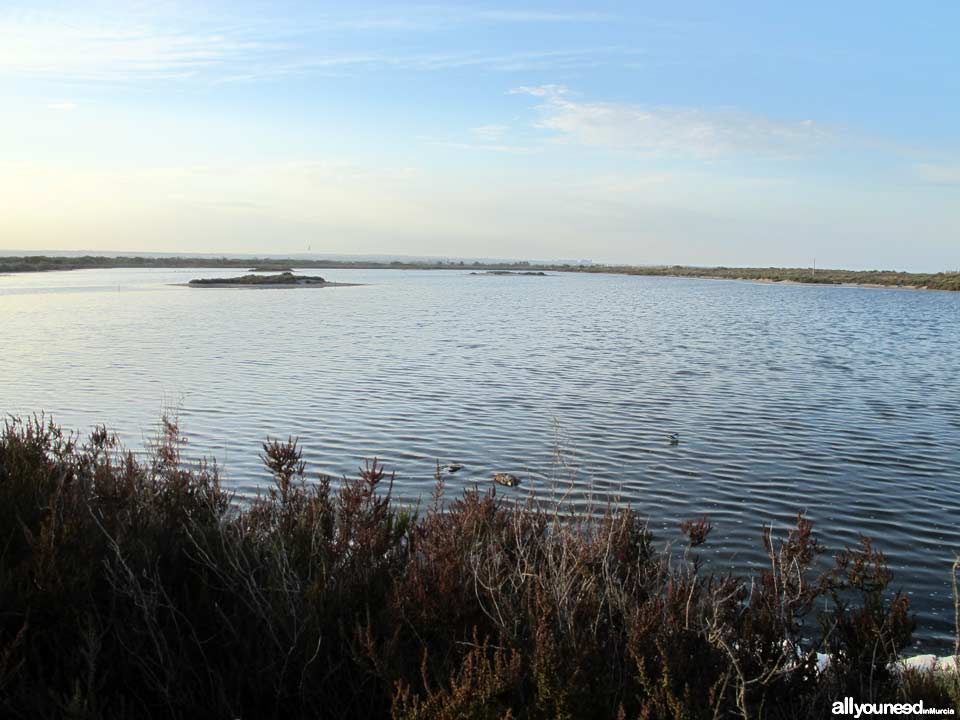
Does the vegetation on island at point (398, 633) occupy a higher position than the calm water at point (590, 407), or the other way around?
the vegetation on island at point (398, 633)

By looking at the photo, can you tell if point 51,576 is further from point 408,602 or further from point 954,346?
point 954,346

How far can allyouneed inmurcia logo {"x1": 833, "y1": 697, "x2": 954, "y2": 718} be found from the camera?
3.86 metres

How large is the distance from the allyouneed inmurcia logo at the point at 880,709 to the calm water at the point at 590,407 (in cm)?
192

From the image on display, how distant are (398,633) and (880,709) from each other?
2.35m

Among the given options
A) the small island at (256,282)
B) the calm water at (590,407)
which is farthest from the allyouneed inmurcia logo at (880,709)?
the small island at (256,282)

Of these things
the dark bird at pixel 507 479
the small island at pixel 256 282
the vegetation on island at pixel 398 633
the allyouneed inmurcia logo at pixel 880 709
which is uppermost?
the small island at pixel 256 282

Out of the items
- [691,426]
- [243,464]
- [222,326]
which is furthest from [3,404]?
[222,326]

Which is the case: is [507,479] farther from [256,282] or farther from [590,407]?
[256,282]

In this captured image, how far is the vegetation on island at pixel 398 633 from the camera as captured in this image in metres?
3.74

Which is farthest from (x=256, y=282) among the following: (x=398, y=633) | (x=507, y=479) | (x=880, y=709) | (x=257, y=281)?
(x=880, y=709)

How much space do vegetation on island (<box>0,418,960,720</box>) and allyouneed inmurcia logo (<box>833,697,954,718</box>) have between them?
0.24 feet

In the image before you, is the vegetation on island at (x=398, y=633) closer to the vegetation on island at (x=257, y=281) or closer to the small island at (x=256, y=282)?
the small island at (x=256, y=282)

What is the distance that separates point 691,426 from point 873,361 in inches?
567

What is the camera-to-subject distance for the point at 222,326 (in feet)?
119
